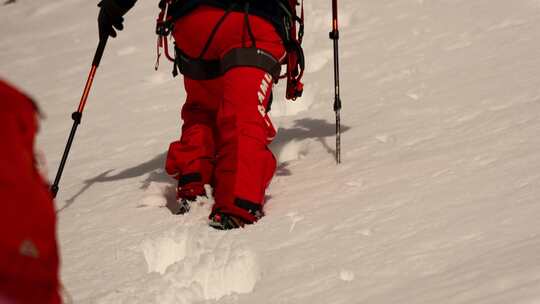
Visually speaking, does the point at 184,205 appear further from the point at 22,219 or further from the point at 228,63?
the point at 22,219

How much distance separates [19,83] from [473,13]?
483 centimetres

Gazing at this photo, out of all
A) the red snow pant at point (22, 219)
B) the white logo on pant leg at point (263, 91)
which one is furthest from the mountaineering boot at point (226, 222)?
the red snow pant at point (22, 219)

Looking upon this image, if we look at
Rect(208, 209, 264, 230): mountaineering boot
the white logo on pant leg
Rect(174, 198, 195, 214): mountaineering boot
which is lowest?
Rect(174, 198, 195, 214): mountaineering boot

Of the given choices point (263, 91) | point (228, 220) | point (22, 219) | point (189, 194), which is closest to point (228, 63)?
point (263, 91)

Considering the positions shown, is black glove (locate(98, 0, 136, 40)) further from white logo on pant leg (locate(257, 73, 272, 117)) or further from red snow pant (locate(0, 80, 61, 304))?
red snow pant (locate(0, 80, 61, 304))

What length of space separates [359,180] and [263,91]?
0.65 m

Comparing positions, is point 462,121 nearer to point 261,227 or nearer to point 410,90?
point 410,90

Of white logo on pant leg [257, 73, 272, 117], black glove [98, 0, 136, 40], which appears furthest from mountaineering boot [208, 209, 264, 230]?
black glove [98, 0, 136, 40]

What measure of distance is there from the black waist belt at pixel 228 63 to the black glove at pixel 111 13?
1.45 ft

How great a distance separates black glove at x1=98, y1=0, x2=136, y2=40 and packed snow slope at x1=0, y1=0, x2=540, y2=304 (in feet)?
3.04

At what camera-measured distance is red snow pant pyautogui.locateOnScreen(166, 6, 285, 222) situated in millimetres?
4156

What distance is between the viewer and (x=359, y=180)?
14.3 ft

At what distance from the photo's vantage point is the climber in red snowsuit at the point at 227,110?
13.6 feet

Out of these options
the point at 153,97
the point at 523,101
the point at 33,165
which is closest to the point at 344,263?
the point at 33,165
